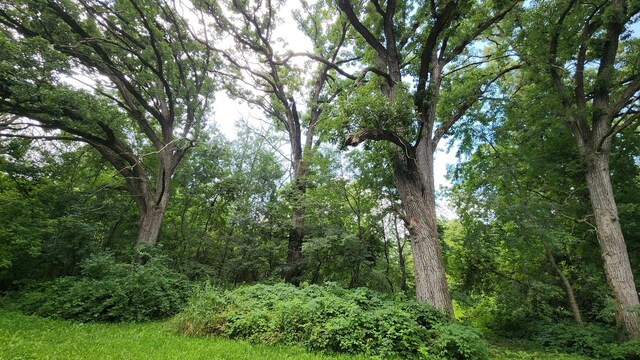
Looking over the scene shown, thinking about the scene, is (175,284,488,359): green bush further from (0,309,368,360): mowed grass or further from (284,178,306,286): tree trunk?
(284,178,306,286): tree trunk

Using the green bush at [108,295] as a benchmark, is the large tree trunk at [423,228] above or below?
above

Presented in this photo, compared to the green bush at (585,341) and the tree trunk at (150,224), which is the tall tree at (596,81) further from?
the tree trunk at (150,224)

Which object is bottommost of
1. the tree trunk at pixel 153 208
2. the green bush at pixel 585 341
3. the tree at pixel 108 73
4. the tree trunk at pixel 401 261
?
the green bush at pixel 585 341

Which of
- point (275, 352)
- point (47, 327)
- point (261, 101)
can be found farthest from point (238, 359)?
point (261, 101)

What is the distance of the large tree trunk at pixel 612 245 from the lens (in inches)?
233

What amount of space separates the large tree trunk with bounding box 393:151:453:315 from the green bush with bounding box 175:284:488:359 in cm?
67

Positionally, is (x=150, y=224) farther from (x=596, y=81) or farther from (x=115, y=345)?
(x=596, y=81)

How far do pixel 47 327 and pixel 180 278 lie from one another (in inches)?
137

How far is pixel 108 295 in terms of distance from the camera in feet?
23.2

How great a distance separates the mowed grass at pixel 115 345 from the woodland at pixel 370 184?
0.35 meters

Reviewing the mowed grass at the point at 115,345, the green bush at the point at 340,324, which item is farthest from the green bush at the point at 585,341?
the mowed grass at the point at 115,345

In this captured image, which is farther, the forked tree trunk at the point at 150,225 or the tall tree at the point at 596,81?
the forked tree trunk at the point at 150,225

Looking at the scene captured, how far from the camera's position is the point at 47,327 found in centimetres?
545

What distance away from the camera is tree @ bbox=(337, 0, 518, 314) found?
547cm
